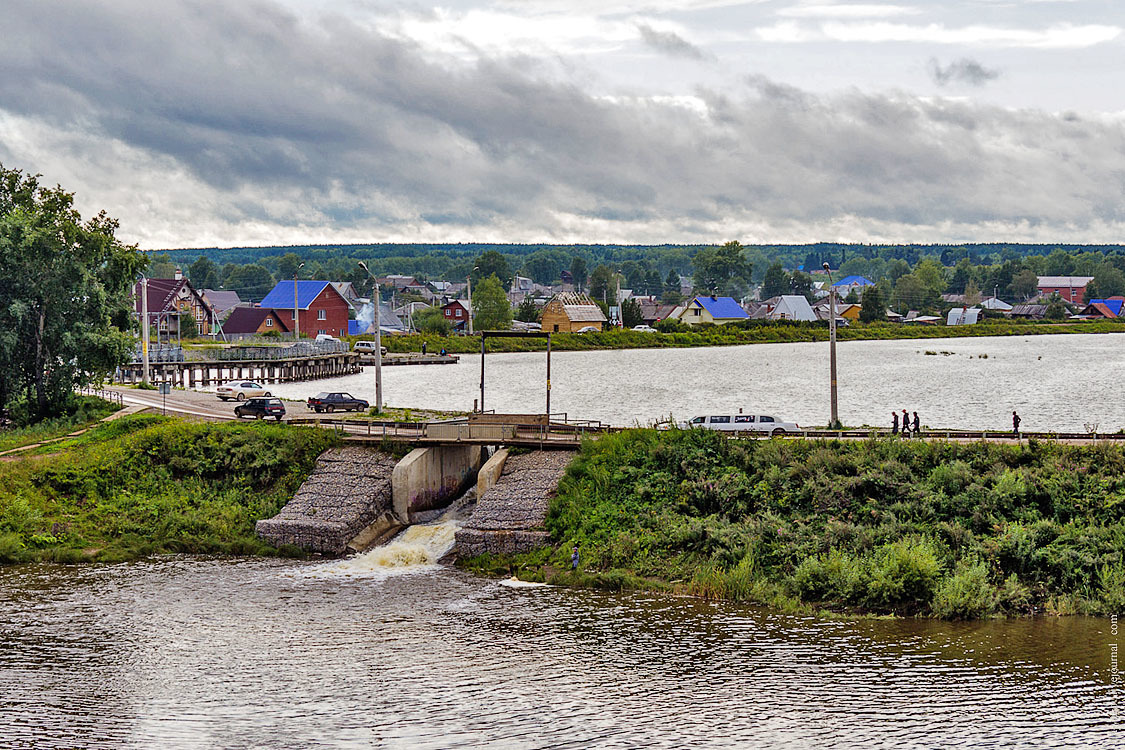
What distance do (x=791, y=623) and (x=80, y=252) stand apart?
4189cm

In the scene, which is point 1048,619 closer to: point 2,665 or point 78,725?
point 78,725

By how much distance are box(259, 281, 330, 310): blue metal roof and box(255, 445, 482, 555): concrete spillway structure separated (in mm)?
104818

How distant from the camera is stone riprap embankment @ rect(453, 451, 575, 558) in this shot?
37031 millimetres

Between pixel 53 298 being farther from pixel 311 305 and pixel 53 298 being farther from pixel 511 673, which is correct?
pixel 311 305

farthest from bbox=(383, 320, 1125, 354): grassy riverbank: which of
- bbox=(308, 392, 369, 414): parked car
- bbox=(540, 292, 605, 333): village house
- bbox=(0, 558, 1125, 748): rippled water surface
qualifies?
bbox=(0, 558, 1125, 748): rippled water surface

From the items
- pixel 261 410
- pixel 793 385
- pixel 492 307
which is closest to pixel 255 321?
pixel 492 307

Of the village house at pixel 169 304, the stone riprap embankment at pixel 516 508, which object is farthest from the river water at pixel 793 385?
the stone riprap embankment at pixel 516 508

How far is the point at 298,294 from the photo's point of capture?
5837 inches

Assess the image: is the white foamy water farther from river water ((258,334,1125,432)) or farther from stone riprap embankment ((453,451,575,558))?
river water ((258,334,1125,432))

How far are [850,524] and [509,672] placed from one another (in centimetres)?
1301

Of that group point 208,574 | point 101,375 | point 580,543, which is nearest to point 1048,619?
point 580,543

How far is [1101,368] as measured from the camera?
115m

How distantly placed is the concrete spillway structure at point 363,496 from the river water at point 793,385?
74.7ft

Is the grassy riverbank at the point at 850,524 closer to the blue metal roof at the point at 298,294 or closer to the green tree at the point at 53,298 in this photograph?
the green tree at the point at 53,298
